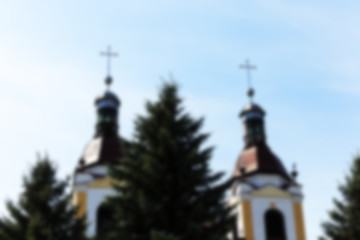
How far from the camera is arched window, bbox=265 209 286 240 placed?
2909 cm

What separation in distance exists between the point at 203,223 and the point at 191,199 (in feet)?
2.72

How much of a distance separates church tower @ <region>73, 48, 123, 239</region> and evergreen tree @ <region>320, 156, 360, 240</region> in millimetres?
9456

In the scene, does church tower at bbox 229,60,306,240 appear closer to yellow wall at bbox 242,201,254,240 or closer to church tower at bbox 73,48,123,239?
yellow wall at bbox 242,201,254,240

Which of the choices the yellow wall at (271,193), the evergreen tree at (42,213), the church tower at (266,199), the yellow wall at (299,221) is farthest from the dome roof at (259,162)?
the evergreen tree at (42,213)

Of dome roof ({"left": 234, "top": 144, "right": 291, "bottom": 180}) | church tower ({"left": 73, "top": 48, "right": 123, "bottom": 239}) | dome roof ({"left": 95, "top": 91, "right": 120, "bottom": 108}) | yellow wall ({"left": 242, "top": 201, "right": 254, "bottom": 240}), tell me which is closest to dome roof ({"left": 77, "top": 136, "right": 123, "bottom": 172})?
church tower ({"left": 73, "top": 48, "right": 123, "bottom": 239})

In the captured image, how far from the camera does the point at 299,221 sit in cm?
2933

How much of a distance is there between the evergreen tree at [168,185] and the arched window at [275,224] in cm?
1316

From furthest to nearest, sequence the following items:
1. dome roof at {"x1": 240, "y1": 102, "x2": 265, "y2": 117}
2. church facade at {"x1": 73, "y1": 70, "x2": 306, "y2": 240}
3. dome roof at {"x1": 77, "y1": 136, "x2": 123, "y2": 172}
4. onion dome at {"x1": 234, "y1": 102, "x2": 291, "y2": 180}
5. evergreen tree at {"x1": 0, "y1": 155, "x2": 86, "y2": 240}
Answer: dome roof at {"x1": 240, "y1": 102, "x2": 265, "y2": 117} → onion dome at {"x1": 234, "y1": 102, "x2": 291, "y2": 180} → dome roof at {"x1": 77, "y1": 136, "x2": 123, "y2": 172} → church facade at {"x1": 73, "y1": 70, "x2": 306, "y2": 240} → evergreen tree at {"x1": 0, "y1": 155, "x2": 86, "y2": 240}

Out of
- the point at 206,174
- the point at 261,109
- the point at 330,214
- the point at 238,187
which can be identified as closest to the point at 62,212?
the point at 206,174

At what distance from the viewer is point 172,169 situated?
16641 mm

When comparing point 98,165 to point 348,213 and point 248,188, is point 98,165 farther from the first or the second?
point 348,213

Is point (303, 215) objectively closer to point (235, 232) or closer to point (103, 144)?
point (235, 232)

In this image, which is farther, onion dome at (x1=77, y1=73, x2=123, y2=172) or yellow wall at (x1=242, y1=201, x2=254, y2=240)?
onion dome at (x1=77, y1=73, x2=123, y2=172)

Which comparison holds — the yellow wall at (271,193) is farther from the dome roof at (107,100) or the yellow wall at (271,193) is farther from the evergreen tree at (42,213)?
the evergreen tree at (42,213)
